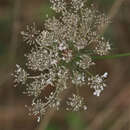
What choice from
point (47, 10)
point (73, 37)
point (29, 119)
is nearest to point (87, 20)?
point (73, 37)

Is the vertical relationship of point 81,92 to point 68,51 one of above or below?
below

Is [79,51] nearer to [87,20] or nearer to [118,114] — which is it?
[87,20]

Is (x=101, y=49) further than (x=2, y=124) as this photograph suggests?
No

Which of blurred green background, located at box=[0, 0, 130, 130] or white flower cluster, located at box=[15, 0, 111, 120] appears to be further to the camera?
blurred green background, located at box=[0, 0, 130, 130]

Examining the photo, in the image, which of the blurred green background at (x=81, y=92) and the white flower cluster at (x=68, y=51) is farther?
the blurred green background at (x=81, y=92)

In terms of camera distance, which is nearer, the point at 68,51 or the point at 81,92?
the point at 68,51

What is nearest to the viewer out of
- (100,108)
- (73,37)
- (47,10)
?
(73,37)

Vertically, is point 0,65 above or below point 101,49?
below

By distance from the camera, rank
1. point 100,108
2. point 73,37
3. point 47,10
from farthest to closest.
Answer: point 100,108, point 47,10, point 73,37
